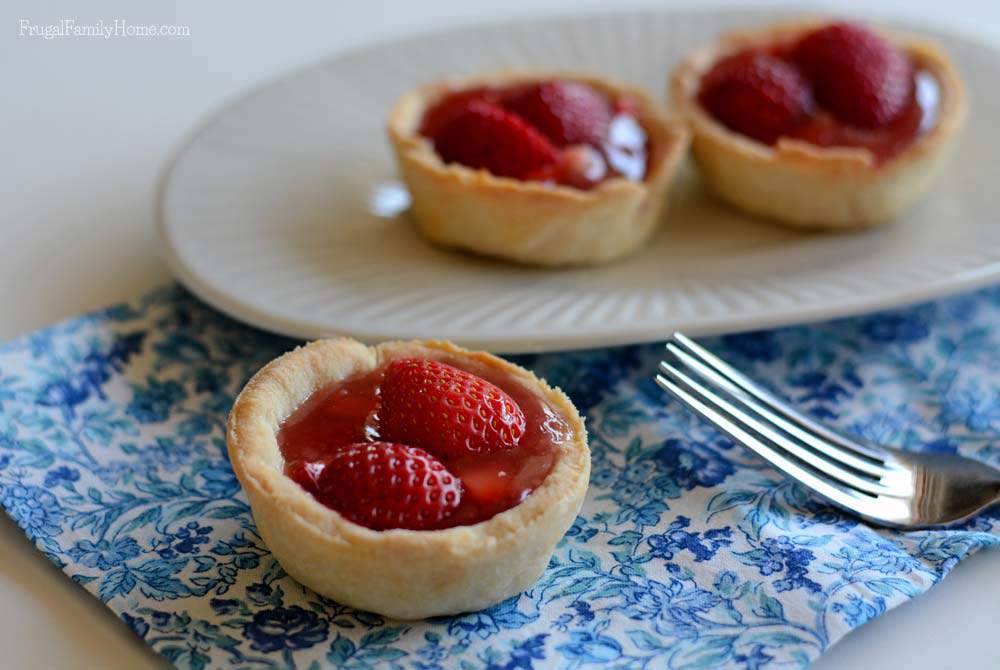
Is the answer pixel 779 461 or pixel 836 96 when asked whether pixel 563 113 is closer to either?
pixel 836 96

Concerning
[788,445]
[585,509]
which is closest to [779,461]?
[788,445]

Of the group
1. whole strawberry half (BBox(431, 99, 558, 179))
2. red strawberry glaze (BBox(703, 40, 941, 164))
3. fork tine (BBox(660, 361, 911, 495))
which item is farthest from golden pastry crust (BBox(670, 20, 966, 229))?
fork tine (BBox(660, 361, 911, 495))

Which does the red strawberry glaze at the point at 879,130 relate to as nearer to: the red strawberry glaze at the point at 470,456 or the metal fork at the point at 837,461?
the metal fork at the point at 837,461

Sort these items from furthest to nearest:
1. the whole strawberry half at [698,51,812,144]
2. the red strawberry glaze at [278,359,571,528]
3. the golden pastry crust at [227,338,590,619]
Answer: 1. the whole strawberry half at [698,51,812,144]
2. the red strawberry glaze at [278,359,571,528]
3. the golden pastry crust at [227,338,590,619]

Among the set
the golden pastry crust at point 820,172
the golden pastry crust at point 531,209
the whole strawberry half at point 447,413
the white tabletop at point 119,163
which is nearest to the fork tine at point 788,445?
the white tabletop at point 119,163

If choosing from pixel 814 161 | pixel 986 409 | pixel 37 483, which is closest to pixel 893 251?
pixel 814 161

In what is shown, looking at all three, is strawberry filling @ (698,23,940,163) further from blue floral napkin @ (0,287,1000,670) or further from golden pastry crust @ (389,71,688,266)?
blue floral napkin @ (0,287,1000,670)
